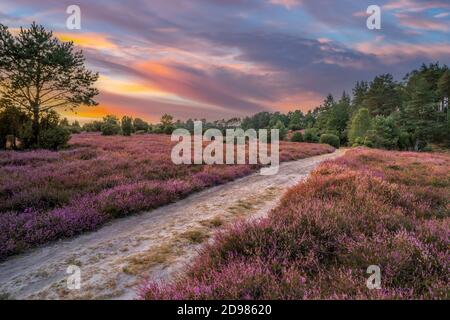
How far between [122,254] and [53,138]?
20952 millimetres

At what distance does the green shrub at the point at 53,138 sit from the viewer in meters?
21.9

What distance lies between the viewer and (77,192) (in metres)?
9.49

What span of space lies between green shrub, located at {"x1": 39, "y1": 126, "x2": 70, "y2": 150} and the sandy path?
17910mm

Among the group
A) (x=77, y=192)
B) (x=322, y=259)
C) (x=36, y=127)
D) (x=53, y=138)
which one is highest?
(x=36, y=127)

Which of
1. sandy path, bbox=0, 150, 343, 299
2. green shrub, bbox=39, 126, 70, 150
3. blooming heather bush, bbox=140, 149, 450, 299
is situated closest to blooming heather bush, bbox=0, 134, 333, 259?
sandy path, bbox=0, 150, 343, 299

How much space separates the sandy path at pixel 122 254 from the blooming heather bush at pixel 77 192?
437 mm

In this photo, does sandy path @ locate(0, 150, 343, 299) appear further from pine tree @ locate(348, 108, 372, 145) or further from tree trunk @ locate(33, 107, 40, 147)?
pine tree @ locate(348, 108, 372, 145)

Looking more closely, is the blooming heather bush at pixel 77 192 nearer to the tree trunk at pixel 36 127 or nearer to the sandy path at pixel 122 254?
the sandy path at pixel 122 254

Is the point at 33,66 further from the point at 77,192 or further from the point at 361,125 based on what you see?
the point at 361,125

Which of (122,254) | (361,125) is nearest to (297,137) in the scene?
(361,125)

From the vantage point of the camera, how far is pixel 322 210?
5965mm

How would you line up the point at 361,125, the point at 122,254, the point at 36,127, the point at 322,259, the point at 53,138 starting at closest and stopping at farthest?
1. the point at 322,259
2. the point at 122,254
3. the point at 53,138
4. the point at 36,127
5. the point at 361,125
